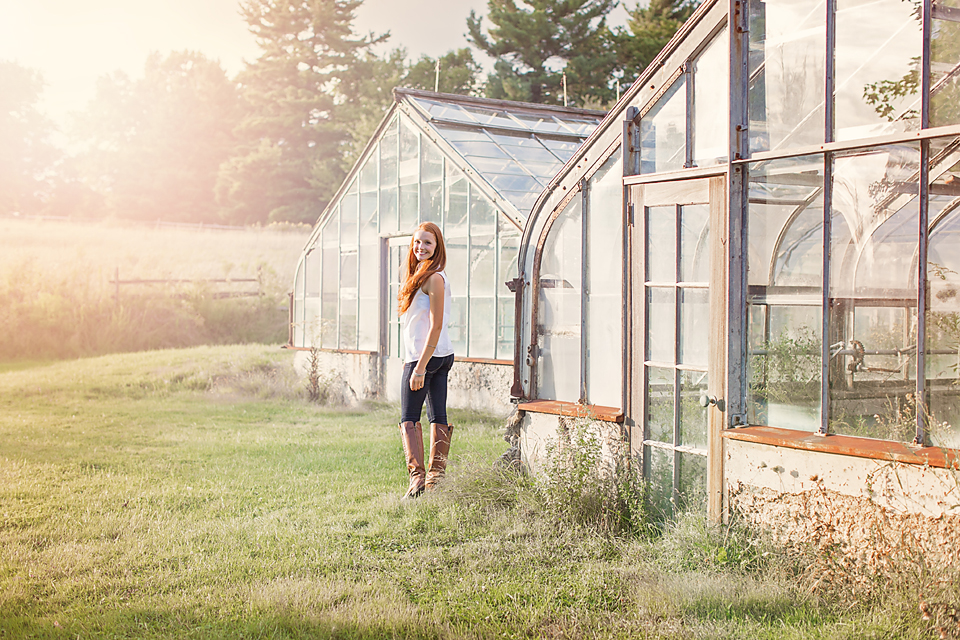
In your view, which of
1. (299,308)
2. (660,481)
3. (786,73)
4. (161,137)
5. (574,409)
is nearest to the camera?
(786,73)

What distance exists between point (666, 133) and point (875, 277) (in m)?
1.69

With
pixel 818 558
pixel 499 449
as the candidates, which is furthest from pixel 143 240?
pixel 818 558

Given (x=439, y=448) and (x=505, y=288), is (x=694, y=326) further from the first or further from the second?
(x=505, y=288)

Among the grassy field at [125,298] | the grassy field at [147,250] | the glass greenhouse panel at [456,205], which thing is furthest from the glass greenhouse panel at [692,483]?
the grassy field at [147,250]

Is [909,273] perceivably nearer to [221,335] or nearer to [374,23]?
[221,335]

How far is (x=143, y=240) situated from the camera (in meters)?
29.5

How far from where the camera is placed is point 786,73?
4609 millimetres

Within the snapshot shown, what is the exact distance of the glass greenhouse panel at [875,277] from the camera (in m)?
4.14

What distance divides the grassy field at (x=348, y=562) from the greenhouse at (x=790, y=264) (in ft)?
1.73

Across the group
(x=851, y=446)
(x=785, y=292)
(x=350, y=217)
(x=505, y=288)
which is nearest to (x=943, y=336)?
(x=851, y=446)

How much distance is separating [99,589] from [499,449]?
14.5 feet

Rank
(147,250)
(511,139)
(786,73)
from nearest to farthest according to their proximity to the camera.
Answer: (786,73) < (511,139) < (147,250)

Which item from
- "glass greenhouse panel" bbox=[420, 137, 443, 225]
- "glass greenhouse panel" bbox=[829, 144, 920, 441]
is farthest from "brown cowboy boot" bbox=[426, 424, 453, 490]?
"glass greenhouse panel" bbox=[420, 137, 443, 225]

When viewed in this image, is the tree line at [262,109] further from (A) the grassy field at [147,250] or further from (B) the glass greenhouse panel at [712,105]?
(B) the glass greenhouse panel at [712,105]
